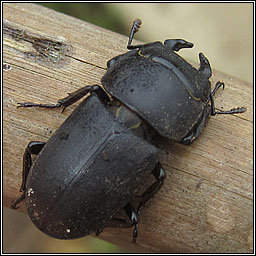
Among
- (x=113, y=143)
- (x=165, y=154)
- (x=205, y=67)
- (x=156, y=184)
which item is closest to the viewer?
(x=113, y=143)

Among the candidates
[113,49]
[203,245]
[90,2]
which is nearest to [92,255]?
[203,245]

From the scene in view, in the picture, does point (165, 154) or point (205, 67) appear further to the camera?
point (205, 67)

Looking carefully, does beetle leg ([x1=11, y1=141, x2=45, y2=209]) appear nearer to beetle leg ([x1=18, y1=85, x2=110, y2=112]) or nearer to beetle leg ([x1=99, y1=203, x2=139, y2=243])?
beetle leg ([x1=18, y1=85, x2=110, y2=112])

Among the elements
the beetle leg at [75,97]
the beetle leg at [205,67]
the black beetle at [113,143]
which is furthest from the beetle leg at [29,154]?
the beetle leg at [205,67]

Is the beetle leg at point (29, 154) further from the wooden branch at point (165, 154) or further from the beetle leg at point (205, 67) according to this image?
the beetle leg at point (205, 67)

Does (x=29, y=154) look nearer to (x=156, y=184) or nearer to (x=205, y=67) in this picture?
(x=156, y=184)

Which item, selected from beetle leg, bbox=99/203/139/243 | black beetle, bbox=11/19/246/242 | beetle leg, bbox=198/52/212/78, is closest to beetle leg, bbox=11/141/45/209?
black beetle, bbox=11/19/246/242

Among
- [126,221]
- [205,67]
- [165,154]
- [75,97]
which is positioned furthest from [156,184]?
[205,67]
